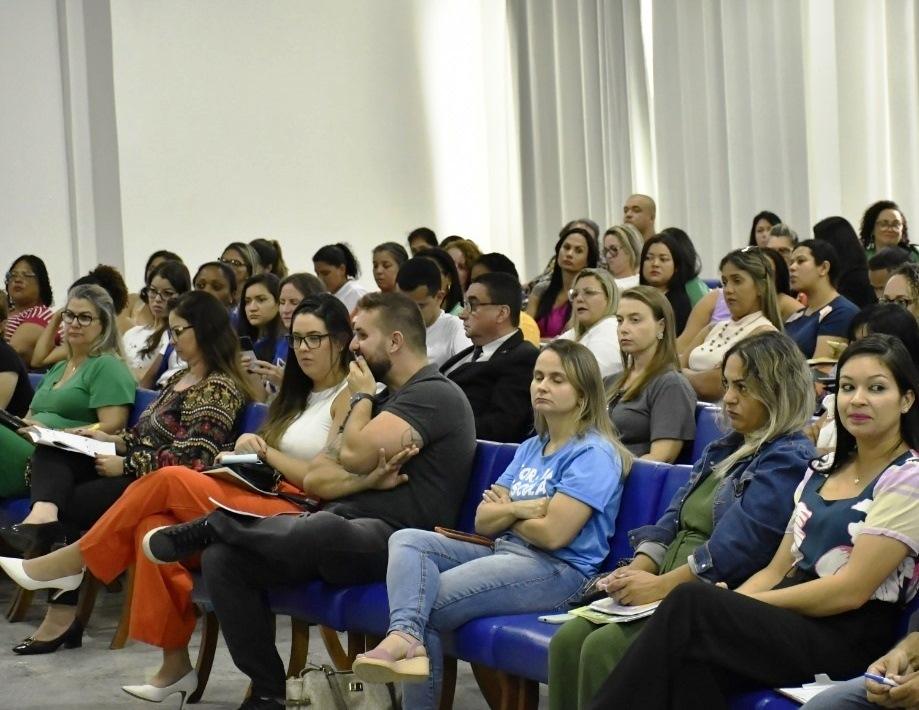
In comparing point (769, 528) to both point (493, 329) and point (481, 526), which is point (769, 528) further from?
point (493, 329)

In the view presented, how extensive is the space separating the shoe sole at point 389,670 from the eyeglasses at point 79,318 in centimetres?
275

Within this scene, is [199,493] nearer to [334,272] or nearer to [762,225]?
[334,272]

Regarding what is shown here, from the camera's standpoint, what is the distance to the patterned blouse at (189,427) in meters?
5.13

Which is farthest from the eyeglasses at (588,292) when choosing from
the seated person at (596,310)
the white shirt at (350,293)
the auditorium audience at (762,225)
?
the auditorium audience at (762,225)

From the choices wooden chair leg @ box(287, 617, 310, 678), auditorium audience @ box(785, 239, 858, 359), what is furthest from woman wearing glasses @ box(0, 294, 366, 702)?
auditorium audience @ box(785, 239, 858, 359)

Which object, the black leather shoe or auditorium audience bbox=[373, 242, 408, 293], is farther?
auditorium audience bbox=[373, 242, 408, 293]

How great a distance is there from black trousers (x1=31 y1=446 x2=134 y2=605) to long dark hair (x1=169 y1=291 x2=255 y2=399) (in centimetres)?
55

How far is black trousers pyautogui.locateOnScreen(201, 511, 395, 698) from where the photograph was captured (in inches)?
163

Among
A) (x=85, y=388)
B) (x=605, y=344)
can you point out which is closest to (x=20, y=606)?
(x=85, y=388)

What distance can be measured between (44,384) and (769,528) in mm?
3668

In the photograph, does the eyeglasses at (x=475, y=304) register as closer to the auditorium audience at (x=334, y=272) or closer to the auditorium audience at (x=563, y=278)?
the auditorium audience at (x=563, y=278)

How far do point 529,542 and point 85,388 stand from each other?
104 inches

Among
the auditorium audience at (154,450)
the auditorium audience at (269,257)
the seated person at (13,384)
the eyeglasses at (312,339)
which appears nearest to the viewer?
the eyeglasses at (312,339)

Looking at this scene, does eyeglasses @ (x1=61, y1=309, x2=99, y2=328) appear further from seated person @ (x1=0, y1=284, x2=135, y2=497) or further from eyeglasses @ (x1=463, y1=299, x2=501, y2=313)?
eyeglasses @ (x1=463, y1=299, x2=501, y2=313)
